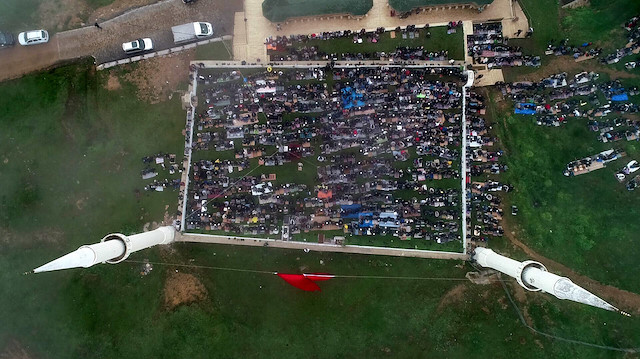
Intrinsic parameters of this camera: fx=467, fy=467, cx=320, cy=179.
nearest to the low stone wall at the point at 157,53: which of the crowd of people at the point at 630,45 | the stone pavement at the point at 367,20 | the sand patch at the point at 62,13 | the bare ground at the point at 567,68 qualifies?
the stone pavement at the point at 367,20

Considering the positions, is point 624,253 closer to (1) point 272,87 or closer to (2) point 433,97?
(2) point 433,97

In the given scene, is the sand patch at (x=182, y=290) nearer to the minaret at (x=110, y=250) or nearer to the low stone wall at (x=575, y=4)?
the minaret at (x=110, y=250)

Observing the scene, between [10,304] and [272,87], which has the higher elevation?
[272,87]

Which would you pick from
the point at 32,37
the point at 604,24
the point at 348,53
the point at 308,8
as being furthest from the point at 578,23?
the point at 32,37

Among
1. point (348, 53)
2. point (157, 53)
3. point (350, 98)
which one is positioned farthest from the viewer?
point (348, 53)

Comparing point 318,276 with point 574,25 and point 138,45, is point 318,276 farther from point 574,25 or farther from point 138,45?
point 574,25

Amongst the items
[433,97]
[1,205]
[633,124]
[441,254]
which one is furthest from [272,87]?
[633,124]

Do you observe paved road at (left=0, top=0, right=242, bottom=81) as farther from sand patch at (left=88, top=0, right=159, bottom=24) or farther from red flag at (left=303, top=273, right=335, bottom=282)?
red flag at (left=303, top=273, right=335, bottom=282)
